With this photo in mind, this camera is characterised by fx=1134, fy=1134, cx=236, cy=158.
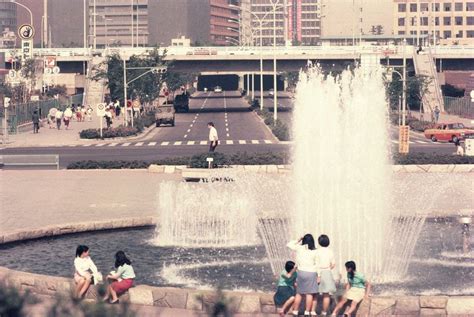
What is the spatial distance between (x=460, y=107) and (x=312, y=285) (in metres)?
88.8

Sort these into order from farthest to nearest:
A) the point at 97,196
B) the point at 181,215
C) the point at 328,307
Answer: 1. the point at 97,196
2. the point at 181,215
3. the point at 328,307

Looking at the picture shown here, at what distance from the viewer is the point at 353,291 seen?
59.4 ft

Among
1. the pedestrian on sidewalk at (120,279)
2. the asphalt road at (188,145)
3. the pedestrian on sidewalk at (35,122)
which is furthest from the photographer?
the pedestrian on sidewalk at (35,122)

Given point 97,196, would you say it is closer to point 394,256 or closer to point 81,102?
point 394,256

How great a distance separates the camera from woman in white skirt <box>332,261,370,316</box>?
18.0m

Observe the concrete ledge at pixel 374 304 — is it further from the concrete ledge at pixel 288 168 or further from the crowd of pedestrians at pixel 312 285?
the concrete ledge at pixel 288 168

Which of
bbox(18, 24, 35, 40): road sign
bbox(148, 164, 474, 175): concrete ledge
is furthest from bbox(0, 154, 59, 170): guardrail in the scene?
bbox(18, 24, 35, 40): road sign

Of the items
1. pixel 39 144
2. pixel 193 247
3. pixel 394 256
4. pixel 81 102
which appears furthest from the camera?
pixel 81 102

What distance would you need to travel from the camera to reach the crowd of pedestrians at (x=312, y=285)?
18.0m

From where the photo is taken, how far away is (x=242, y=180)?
127 ft

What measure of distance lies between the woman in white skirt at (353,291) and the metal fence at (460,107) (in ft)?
273

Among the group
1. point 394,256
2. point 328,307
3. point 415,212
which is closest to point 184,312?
point 328,307

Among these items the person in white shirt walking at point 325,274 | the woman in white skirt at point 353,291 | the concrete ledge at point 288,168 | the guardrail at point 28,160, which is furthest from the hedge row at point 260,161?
the woman in white skirt at point 353,291

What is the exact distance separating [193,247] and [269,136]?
4852 centimetres
